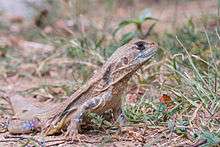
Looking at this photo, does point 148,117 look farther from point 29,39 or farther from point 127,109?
point 29,39

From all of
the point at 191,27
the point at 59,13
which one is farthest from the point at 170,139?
the point at 59,13

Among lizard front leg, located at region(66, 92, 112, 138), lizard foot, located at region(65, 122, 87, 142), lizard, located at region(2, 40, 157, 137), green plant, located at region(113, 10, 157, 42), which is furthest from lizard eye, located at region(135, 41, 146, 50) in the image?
green plant, located at region(113, 10, 157, 42)

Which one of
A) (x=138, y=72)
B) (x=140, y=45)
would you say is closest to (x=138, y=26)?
(x=138, y=72)

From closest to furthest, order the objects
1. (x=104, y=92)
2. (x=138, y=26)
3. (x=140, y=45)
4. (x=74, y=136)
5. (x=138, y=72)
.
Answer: (x=74, y=136) < (x=104, y=92) < (x=140, y=45) < (x=138, y=72) < (x=138, y=26)

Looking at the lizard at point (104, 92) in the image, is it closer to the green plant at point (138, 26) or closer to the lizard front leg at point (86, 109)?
the lizard front leg at point (86, 109)

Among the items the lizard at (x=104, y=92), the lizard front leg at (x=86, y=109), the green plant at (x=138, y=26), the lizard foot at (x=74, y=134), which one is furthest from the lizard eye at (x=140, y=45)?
the green plant at (x=138, y=26)

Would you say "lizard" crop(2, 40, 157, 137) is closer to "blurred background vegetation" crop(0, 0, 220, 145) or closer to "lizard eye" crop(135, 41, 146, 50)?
"lizard eye" crop(135, 41, 146, 50)

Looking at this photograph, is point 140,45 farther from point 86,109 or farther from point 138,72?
point 138,72
